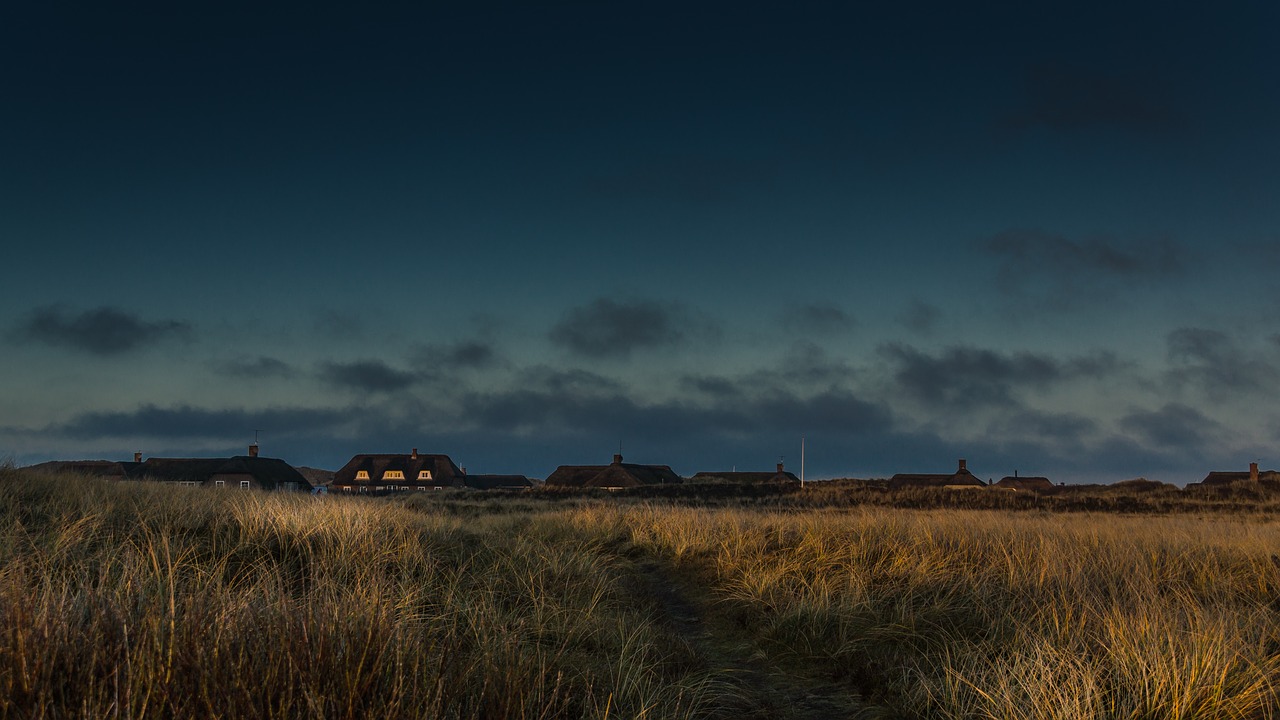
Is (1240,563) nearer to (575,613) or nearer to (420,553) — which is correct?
(575,613)

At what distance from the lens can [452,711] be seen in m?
3.98

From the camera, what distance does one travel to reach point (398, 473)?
9094 cm

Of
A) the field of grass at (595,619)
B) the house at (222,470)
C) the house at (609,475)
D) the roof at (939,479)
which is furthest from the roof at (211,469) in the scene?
the field of grass at (595,619)

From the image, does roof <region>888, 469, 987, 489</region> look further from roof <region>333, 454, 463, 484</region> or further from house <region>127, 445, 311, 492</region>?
house <region>127, 445, 311, 492</region>

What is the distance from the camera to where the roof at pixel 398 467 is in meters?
91.3

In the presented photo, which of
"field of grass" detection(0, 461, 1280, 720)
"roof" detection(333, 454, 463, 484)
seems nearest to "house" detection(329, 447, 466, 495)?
"roof" detection(333, 454, 463, 484)

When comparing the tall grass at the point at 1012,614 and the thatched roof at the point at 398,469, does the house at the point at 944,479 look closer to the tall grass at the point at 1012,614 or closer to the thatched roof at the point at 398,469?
the thatched roof at the point at 398,469

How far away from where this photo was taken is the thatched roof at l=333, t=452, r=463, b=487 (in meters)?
90.8

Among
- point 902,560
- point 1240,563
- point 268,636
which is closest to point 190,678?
point 268,636

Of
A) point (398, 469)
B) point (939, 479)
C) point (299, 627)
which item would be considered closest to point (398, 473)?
point (398, 469)

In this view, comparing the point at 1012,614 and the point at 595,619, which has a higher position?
the point at 1012,614

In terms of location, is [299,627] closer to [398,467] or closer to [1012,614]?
[1012,614]

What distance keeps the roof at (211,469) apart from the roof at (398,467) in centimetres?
827

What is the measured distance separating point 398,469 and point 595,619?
89966mm
